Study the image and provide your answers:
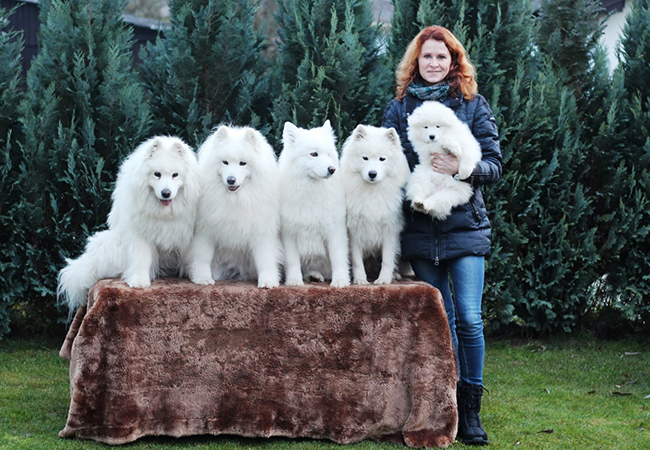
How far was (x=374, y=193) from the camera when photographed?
4.02 meters

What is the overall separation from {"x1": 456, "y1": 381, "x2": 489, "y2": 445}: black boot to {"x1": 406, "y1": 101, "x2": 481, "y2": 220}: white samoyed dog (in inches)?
42.9

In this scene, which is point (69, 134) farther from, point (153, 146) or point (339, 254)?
point (339, 254)

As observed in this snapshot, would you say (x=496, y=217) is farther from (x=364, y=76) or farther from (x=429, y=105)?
(x=429, y=105)

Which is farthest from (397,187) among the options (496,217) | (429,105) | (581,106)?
(581,106)

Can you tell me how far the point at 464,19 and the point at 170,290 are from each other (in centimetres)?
390

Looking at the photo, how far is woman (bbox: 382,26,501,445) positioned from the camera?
395 centimetres

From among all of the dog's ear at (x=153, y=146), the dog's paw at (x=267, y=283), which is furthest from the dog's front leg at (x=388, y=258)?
the dog's ear at (x=153, y=146)

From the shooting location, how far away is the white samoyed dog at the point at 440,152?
12.7ft

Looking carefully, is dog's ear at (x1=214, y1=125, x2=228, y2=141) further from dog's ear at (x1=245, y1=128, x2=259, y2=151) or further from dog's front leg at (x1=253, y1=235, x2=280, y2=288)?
dog's front leg at (x1=253, y1=235, x2=280, y2=288)

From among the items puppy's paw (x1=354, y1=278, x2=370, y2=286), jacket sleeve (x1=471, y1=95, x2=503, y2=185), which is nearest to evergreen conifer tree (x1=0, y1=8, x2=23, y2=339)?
puppy's paw (x1=354, y1=278, x2=370, y2=286)

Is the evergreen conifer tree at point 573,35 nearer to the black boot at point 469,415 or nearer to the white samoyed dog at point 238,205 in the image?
the black boot at point 469,415

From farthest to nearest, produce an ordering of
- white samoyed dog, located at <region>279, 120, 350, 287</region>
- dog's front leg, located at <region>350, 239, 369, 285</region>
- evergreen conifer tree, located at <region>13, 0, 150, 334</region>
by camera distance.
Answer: evergreen conifer tree, located at <region>13, 0, 150, 334</region>, dog's front leg, located at <region>350, 239, 369, 285</region>, white samoyed dog, located at <region>279, 120, 350, 287</region>

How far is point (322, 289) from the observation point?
3912mm

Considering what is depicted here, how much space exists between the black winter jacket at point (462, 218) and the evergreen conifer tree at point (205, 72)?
2360mm
